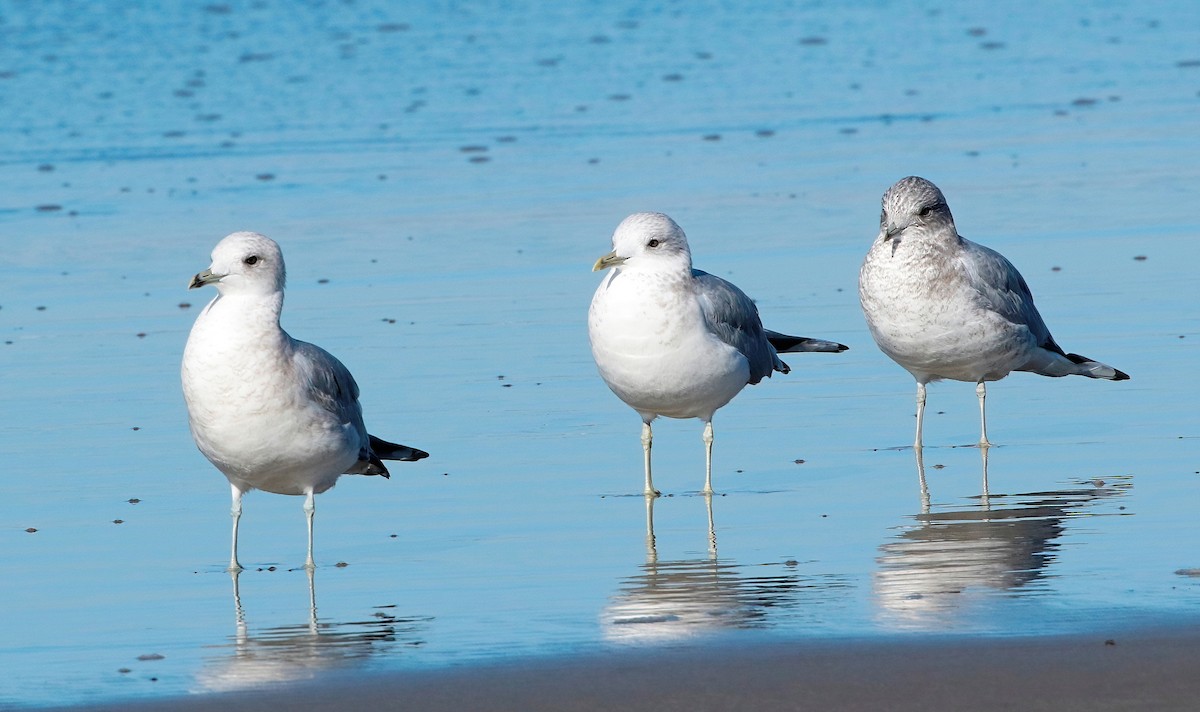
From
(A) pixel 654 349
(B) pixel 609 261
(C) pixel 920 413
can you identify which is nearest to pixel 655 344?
(A) pixel 654 349

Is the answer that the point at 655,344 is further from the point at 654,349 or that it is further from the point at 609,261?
the point at 609,261

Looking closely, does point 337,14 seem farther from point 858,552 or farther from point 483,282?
point 858,552

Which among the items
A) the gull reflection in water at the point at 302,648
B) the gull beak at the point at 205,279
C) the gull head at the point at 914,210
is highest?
the gull head at the point at 914,210

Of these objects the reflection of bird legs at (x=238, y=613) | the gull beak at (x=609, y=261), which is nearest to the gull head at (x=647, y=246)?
the gull beak at (x=609, y=261)

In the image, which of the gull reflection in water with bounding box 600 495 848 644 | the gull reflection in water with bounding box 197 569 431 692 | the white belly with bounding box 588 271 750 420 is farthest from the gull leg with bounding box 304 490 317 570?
the white belly with bounding box 588 271 750 420

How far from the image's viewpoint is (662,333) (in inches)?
340

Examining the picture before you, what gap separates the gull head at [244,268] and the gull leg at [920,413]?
9.98 feet

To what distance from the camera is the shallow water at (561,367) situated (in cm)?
657

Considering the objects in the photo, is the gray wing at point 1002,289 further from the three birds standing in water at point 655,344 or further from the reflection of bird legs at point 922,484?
the reflection of bird legs at point 922,484

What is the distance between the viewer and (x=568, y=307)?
12.0 meters

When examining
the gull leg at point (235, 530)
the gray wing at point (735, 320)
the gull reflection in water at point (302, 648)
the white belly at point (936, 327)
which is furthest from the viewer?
Result: the white belly at point (936, 327)

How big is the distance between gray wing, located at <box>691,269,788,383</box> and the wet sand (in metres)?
3.14

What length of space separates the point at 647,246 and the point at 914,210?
67.3 inches

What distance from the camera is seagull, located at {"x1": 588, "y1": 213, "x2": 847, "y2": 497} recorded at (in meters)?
8.62
